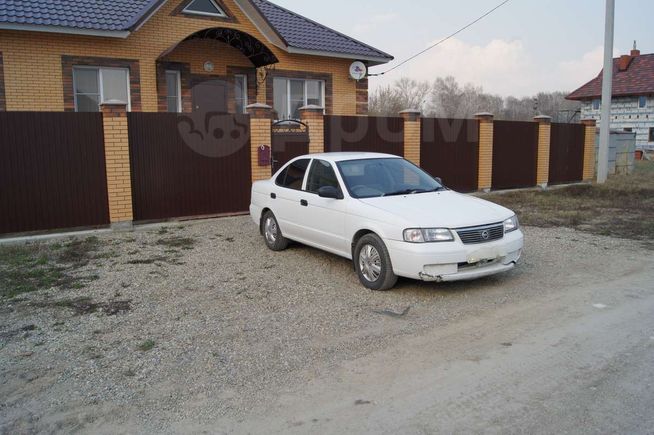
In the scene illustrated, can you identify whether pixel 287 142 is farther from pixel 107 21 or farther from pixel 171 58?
pixel 107 21

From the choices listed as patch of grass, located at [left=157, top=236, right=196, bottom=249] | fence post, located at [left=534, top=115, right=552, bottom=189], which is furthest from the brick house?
patch of grass, located at [left=157, top=236, right=196, bottom=249]

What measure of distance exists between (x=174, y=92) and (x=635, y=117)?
3899cm

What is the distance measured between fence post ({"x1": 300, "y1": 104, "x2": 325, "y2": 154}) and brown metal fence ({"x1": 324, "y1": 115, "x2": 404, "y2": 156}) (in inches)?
10.4

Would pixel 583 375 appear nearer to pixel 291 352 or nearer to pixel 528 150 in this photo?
pixel 291 352

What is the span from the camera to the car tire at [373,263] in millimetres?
6441

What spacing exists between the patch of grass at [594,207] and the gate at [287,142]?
4925 millimetres

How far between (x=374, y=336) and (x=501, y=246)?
210 cm

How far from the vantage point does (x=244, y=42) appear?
49.3ft

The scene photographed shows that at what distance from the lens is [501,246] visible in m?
6.45

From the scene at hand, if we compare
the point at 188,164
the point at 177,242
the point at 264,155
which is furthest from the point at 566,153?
the point at 177,242

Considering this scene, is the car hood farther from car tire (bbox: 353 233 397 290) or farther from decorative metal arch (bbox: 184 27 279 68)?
decorative metal arch (bbox: 184 27 279 68)

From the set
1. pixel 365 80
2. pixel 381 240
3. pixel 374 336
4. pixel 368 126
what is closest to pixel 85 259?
pixel 381 240

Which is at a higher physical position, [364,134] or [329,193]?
[364,134]

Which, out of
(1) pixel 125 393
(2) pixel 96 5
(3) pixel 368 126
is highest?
(2) pixel 96 5
